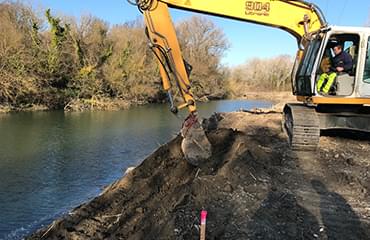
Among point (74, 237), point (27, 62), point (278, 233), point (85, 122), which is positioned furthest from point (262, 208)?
point (27, 62)

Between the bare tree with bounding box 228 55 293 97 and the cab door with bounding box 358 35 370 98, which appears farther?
the bare tree with bounding box 228 55 293 97

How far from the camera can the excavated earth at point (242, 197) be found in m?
4.55

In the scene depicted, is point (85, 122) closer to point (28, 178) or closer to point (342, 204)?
point (28, 178)

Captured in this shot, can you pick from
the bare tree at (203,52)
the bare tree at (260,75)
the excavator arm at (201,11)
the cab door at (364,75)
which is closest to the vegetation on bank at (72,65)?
the bare tree at (203,52)

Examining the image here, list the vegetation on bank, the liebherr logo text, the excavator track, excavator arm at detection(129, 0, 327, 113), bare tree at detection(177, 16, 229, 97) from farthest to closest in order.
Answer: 1. bare tree at detection(177, 16, 229, 97)
2. the vegetation on bank
3. the liebherr logo text
4. excavator arm at detection(129, 0, 327, 113)
5. the excavator track

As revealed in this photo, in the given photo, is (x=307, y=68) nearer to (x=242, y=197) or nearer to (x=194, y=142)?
(x=194, y=142)

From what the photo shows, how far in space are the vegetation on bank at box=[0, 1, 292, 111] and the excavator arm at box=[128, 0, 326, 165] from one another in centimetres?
2400

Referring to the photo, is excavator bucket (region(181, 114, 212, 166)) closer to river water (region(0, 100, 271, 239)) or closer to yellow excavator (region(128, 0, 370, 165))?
yellow excavator (region(128, 0, 370, 165))

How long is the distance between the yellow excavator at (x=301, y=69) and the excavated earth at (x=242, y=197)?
1.59 feet

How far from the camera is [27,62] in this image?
3044cm

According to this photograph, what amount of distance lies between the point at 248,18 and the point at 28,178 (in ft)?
23.2

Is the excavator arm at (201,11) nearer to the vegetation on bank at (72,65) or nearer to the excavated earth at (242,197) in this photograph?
the excavated earth at (242,197)

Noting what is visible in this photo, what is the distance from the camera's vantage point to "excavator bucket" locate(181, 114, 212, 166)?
771cm

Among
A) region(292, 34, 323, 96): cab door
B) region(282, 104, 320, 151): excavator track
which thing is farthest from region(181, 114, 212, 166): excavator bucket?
region(292, 34, 323, 96): cab door
